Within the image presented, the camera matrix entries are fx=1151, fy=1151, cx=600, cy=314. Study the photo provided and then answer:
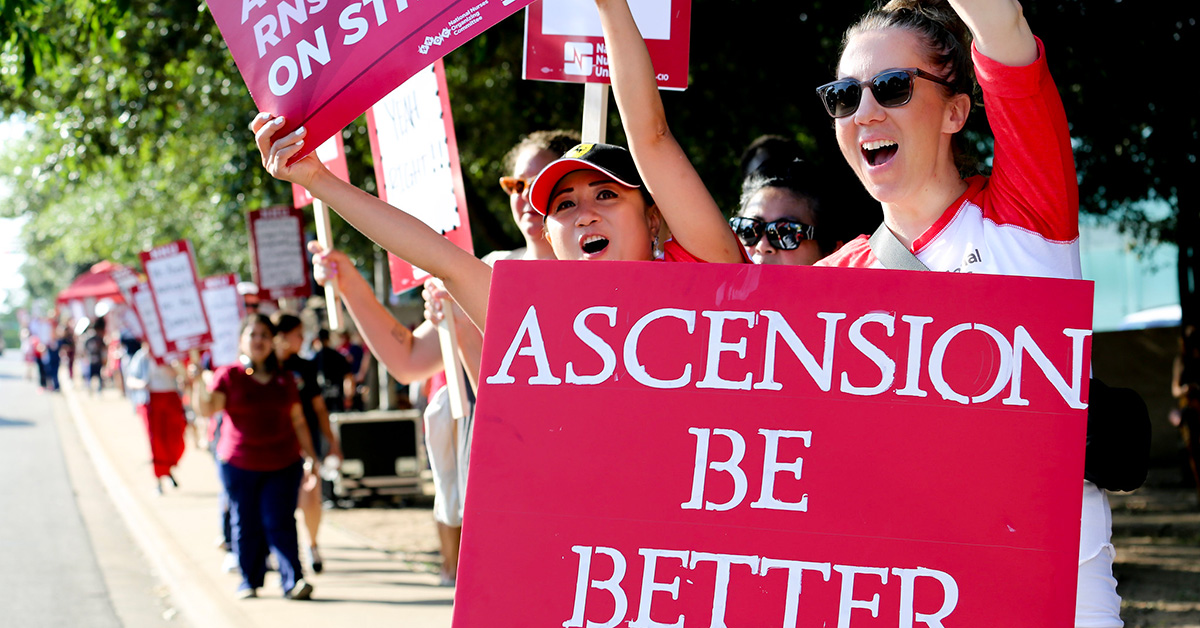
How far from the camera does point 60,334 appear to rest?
4372cm

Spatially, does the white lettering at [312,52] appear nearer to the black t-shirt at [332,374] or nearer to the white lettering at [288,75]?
the white lettering at [288,75]

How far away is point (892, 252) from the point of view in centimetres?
212

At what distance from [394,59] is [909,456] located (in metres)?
1.37

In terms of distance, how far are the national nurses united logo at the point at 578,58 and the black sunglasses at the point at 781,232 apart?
795 mm

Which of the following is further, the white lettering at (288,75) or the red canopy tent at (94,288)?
the red canopy tent at (94,288)

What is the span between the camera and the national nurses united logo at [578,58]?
11.6ft

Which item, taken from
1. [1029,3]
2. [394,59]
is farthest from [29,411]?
[394,59]

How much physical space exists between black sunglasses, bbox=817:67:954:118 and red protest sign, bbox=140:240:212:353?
9129mm

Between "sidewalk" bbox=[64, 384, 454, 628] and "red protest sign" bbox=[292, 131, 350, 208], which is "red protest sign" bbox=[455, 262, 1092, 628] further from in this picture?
"sidewalk" bbox=[64, 384, 454, 628]

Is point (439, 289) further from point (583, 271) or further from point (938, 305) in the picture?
point (938, 305)

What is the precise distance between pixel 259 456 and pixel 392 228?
5249 millimetres

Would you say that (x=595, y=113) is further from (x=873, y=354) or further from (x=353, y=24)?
(x=873, y=354)

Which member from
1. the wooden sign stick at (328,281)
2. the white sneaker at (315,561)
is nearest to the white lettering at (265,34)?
the wooden sign stick at (328,281)

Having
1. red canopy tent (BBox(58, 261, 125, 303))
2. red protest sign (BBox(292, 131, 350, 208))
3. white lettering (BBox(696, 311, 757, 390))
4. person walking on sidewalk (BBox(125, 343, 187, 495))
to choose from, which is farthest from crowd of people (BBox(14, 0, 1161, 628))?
red canopy tent (BBox(58, 261, 125, 303))
